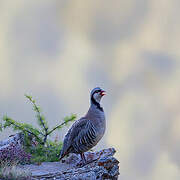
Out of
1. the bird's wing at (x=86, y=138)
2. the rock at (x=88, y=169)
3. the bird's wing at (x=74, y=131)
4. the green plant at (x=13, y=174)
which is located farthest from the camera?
the bird's wing at (x=74, y=131)

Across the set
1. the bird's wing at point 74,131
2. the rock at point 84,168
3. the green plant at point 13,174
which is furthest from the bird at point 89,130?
the green plant at point 13,174

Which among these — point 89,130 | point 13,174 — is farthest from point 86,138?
point 13,174

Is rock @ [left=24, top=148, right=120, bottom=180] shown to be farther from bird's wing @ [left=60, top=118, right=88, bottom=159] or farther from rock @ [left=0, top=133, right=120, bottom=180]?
bird's wing @ [left=60, top=118, right=88, bottom=159]

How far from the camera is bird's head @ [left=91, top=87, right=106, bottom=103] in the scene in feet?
40.6

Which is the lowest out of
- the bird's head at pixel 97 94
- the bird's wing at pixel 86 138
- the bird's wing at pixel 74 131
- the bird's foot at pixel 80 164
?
the bird's foot at pixel 80 164

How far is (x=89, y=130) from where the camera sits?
12.0 m

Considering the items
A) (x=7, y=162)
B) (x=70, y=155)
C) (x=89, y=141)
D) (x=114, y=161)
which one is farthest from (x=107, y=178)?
(x=7, y=162)

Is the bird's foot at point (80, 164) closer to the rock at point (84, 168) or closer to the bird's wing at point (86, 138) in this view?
the rock at point (84, 168)

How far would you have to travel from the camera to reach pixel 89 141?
12.0m

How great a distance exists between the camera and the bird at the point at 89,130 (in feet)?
39.3

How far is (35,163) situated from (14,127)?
2.56 metres

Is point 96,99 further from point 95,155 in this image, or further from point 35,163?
point 35,163

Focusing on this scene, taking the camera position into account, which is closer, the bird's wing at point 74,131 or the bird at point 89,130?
the bird at point 89,130

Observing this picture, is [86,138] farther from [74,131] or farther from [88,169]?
→ [88,169]
